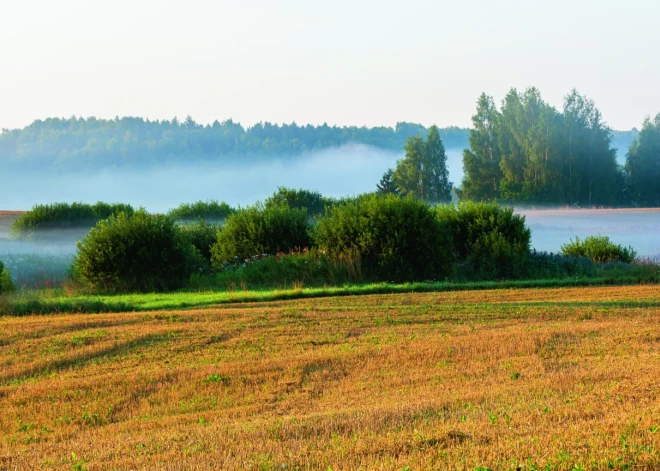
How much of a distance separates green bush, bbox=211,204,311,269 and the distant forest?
127 meters

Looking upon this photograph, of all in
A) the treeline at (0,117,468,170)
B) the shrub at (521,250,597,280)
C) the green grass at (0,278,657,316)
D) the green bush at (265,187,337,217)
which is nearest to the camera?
the green grass at (0,278,657,316)

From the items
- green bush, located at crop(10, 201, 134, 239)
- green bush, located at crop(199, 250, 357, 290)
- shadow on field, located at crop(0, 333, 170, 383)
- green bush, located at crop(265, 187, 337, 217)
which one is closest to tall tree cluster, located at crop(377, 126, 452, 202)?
green bush, located at crop(265, 187, 337, 217)

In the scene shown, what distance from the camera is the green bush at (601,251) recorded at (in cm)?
3819

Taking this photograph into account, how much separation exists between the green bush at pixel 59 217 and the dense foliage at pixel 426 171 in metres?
34.1

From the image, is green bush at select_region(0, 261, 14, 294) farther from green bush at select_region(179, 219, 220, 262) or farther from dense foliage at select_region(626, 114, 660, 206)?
dense foliage at select_region(626, 114, 660, 206)

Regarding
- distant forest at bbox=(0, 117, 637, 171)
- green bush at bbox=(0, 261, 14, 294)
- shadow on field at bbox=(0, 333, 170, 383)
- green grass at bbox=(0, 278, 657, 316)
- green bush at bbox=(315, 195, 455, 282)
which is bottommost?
shadow on field at bbox=(0, 333, 170, 383)

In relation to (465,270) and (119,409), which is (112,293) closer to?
(465,270)

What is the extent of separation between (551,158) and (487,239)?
41.2m

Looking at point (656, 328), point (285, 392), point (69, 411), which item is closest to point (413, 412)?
point (285, 392)

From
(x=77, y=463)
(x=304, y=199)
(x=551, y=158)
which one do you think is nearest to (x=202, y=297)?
(x=77, y=463)

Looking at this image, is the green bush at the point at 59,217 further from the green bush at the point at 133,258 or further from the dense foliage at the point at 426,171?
the dense foliage at the point at 426,171

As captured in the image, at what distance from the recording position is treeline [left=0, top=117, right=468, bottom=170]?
173625 millimetres

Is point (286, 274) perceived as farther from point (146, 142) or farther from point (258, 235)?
point (146, 142)

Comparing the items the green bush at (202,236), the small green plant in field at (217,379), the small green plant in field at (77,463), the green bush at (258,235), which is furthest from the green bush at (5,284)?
the small green plant in field at (77,463)
